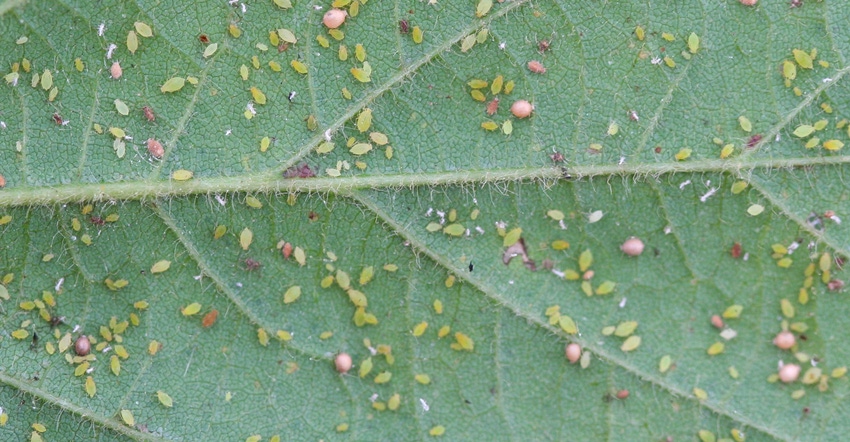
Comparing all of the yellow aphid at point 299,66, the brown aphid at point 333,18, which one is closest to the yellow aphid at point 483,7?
the brown aphid at point 333,18

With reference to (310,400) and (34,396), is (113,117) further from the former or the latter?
(310,400)

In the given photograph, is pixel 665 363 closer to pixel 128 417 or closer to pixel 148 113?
pixel 128 417

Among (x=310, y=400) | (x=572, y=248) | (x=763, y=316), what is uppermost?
(x=572, y=248)

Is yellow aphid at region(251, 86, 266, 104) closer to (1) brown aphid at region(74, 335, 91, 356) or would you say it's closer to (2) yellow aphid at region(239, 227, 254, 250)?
(2) yellow aphid at region(239, 227, 254, 250)

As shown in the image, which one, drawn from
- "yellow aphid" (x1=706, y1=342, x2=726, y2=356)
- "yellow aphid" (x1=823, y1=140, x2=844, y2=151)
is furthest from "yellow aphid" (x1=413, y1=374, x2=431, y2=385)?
"yellow aphid" (x1=823, y1=140, x2=844, y2=151)

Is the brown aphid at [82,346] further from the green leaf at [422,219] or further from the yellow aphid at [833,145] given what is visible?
the yellow aphid at [833,145]

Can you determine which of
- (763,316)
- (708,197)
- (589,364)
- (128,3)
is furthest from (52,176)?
(763,316)
